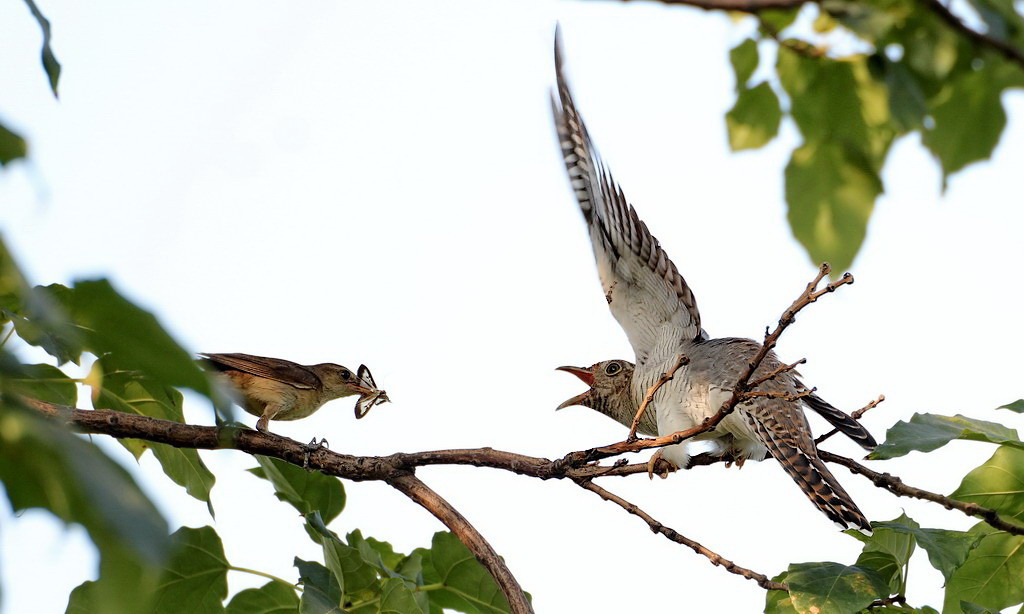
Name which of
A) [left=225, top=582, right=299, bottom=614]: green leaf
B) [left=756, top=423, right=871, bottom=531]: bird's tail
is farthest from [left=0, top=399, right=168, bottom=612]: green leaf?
[left=756, top=423, right=871, bottom=531]: bird's tail

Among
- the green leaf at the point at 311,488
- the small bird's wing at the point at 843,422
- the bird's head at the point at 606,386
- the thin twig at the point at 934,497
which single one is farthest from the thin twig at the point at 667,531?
the bird's head at the point at 606,386

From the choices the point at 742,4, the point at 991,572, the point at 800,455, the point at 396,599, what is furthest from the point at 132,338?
the point at 800,455

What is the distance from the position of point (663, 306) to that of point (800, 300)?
323 cm

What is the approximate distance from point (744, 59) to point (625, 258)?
294cm

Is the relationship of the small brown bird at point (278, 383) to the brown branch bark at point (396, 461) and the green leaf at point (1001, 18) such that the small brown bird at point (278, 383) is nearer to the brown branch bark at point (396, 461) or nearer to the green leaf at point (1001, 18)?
the brown branch bark at point (396, 461)

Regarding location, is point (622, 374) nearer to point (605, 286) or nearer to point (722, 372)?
point (605, 286)

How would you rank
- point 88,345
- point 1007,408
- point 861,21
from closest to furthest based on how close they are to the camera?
point 88,345
point 861,21
point 1007,408

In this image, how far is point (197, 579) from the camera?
338 centimetres

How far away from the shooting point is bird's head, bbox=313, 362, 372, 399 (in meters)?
4.75

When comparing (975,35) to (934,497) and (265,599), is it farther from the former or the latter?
(265,599)

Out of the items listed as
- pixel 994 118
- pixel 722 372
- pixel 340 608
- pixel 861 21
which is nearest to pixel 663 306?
pixel 722 372

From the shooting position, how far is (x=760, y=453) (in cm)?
480

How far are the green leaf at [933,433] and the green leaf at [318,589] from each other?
1679 millimetres

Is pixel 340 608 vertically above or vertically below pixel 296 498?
below
